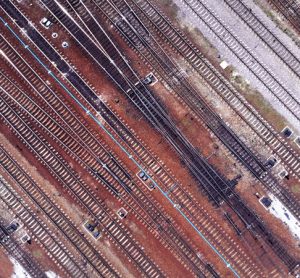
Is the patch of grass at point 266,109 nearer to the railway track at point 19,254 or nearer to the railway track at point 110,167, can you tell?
the railway track at point 110,167

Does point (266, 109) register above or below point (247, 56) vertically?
below

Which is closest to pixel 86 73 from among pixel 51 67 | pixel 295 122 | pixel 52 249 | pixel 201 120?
pixel 51 67

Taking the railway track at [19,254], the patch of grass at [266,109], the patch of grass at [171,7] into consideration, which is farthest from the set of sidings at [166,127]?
the railway track at [19,254]

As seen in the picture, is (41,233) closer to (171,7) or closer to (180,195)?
(180,195)

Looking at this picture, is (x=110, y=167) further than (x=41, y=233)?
Yes

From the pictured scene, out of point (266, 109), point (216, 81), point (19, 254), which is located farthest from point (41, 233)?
point (266, 109)

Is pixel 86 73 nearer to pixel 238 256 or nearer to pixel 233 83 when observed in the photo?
pixel 233 83
